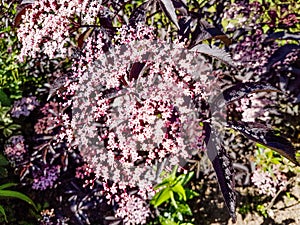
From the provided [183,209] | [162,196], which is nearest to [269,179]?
[183,209]

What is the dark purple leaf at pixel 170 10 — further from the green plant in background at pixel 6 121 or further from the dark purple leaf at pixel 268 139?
the green plant in background at pixel 6 121

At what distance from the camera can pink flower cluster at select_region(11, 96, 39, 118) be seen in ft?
7.63

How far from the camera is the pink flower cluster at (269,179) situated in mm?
2207

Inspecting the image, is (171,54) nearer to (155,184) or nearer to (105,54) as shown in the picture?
(105,54)

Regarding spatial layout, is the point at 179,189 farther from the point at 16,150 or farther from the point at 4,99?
the point at 4,99

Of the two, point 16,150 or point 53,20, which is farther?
point 16,150

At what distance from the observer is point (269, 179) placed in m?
2.22

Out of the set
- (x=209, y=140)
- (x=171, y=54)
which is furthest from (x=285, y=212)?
(x=171, y=54)

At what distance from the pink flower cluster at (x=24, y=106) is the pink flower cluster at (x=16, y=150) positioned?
147 mm

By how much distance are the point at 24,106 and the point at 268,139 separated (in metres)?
1.59

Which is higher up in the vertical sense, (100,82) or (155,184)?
(100,82)

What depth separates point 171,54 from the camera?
141 centimetres

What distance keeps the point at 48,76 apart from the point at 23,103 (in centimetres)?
24

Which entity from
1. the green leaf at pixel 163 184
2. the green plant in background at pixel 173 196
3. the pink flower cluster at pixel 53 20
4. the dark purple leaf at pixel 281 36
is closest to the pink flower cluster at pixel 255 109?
the dark purple leaf at pixel 281 36
